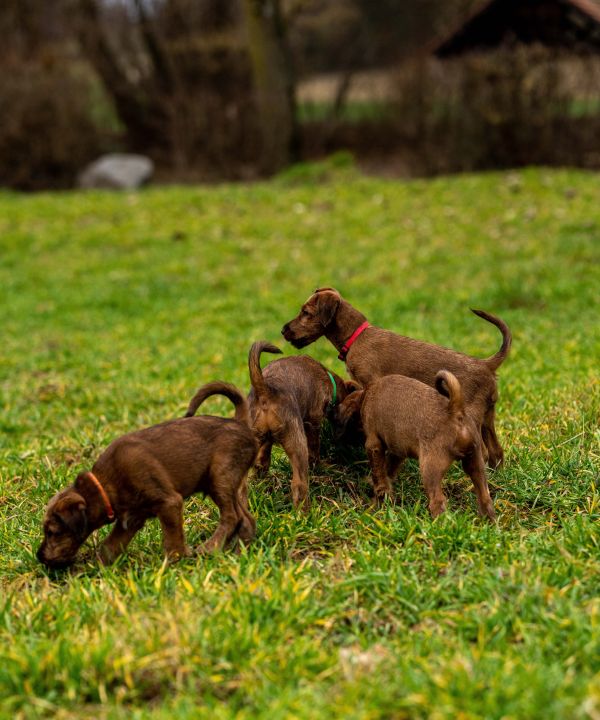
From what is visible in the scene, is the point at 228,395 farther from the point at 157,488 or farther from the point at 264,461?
the point at 264,461

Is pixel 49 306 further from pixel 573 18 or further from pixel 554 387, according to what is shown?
pixel 573 18

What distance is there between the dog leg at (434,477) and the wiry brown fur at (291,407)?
68 cm

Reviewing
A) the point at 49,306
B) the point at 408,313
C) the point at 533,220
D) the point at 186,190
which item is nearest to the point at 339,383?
the point at 408,313

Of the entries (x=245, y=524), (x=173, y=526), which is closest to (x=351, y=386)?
(x=245, y=524)

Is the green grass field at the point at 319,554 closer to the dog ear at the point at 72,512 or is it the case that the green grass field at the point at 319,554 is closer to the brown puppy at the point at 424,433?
the brown puppy at the point at 424,433

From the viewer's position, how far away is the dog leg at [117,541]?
13.7 ft

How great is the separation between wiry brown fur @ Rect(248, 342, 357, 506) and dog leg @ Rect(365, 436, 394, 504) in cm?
35

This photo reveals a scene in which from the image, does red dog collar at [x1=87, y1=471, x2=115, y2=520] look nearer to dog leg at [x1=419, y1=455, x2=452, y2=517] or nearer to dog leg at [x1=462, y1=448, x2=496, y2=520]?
dog leg at [x1=419, y1=455, x2=452, y2=517]

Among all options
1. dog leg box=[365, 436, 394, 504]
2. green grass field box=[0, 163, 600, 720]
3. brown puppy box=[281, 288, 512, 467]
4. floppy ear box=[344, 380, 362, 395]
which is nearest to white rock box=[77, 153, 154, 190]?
green grass field box=[0, 163, 600, 720]

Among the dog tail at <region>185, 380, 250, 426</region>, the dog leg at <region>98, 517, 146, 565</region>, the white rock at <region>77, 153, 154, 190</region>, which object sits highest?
the dog tail at <region>185, 380, 250, 426</region>

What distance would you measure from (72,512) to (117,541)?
1.07 ft

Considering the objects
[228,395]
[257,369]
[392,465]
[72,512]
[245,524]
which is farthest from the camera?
[392,465]

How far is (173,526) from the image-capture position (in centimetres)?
409

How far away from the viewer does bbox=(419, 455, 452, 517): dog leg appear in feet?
14.1
